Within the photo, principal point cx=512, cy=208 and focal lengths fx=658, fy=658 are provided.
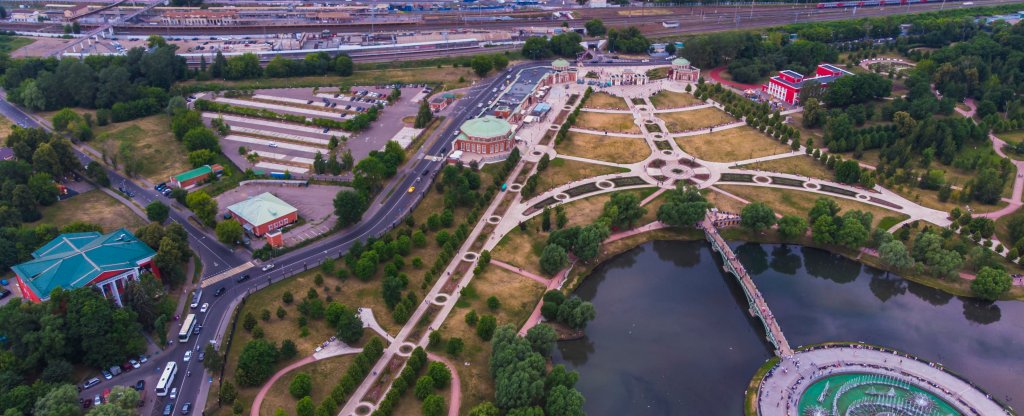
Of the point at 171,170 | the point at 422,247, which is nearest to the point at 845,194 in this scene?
the point at 422,247

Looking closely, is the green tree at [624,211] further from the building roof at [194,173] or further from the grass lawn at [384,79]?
the grass lawn at [384,79]

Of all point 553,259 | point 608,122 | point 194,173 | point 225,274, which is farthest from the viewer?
point 608,122

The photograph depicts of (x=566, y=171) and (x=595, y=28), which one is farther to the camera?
(x=595, y=28)

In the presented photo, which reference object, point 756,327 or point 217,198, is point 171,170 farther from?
point 756,327

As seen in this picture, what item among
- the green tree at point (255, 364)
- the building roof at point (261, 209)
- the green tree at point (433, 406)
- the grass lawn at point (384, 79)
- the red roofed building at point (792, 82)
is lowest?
the green tree at point (433, 406)

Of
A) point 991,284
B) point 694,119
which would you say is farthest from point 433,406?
point 694,119

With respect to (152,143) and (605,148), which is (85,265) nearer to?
(152,143)

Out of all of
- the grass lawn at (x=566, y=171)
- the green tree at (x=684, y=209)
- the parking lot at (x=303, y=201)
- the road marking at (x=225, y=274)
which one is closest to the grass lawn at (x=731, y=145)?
the grass lawn at (x=566, y=171)
